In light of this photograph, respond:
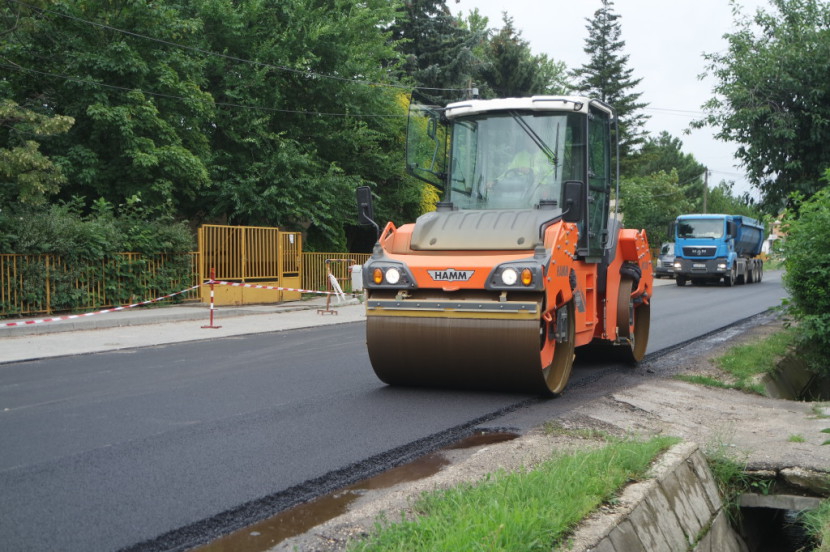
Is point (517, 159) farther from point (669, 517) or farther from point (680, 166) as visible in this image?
point (680, 166)

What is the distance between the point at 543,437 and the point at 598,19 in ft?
177

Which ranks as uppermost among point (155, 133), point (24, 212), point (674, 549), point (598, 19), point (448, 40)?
point (598, 19)

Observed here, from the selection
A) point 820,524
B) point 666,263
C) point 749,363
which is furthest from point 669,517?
point 666,263

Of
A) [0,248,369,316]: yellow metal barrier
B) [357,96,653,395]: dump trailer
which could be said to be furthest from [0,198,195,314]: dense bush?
[357,96,653,395]: dump trailer

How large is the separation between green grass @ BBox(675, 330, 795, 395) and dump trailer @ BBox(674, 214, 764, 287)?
2094cm

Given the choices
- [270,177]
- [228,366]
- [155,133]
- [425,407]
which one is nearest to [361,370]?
[228,366]

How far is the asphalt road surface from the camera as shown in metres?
4.35

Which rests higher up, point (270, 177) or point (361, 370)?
point (270, 177)

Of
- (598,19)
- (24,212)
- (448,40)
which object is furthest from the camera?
(598,19)

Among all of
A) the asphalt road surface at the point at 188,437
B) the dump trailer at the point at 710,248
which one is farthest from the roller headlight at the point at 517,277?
the dump trailer at the point at 710,248

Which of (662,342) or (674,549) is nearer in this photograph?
(674,549)

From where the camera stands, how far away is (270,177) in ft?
83.6

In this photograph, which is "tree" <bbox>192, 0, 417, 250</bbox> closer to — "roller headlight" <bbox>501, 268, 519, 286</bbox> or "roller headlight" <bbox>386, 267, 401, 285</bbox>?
"roller headlight" <bbox>386, 267, 401, 285</bbox>

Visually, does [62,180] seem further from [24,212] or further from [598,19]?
[598,19]
